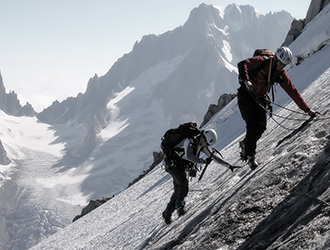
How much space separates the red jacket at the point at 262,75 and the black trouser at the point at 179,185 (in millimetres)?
2870

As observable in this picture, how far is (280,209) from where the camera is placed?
622 centimetres

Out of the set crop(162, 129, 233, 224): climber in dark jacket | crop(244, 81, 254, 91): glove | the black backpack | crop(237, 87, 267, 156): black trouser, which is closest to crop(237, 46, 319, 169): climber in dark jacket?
crop(237, 87, 267, 156): black trouser

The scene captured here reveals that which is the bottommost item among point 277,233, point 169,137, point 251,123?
point 277,233

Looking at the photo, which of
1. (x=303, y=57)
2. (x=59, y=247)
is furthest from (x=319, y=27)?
(x=59, y=247)

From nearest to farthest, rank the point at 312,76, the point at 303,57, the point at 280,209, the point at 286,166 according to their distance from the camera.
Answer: the point at 280,209, the point at 286,166, the point at 312,76, the point at 303,57

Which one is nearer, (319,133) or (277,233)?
(277,233)

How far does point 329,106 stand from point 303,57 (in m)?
27.9

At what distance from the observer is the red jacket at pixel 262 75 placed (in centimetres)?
936

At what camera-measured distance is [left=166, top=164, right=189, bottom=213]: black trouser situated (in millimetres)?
10414

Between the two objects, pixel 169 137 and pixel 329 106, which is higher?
pixel 169 137

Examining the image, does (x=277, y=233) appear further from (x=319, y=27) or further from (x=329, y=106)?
(x=319, y=27)

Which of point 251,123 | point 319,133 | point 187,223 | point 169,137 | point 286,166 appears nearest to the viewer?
point 286,166

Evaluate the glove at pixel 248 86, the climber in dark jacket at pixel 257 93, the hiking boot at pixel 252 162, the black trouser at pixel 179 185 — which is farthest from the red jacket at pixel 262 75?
the black trouser at pixel 179 185

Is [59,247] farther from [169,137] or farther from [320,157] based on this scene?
[320,157]
